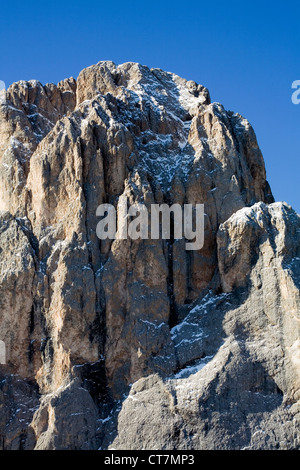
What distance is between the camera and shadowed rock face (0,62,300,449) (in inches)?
2621

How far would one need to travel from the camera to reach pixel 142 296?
7194 centimetres

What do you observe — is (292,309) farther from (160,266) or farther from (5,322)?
(5,322)

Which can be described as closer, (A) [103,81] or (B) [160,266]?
(B) [160,266]

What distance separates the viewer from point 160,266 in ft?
241

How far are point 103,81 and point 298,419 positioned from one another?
148 feet

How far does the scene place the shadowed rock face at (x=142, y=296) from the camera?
218 feet

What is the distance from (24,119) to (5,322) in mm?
24719

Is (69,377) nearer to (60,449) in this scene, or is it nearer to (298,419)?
(60,449)

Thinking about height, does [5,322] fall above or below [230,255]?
below

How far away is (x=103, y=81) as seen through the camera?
90.7 metres
